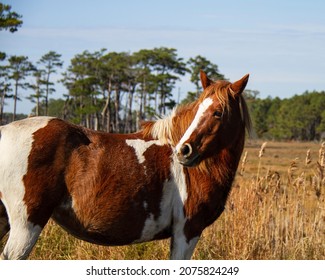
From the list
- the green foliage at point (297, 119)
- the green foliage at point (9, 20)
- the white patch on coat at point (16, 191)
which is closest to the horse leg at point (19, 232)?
the white patch on coat at point (16, 191)

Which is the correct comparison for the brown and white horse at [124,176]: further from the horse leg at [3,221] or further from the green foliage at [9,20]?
the green foliage at [9,20]

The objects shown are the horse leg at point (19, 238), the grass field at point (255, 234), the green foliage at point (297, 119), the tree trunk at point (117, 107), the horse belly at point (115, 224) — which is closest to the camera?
the horse leg at point (19, 238)

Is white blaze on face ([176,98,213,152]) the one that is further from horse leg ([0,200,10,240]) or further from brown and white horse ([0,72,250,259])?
horse leg ([0,200,10,240])

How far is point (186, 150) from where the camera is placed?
12.2 feet

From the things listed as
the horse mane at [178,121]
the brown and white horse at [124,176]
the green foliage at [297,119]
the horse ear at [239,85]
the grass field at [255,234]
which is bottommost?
the green foliage at [297,119]

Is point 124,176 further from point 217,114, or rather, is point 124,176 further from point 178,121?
point 217,114

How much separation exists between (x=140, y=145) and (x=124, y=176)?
33 centimetres

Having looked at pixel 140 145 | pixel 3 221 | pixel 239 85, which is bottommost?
pixel 3 221

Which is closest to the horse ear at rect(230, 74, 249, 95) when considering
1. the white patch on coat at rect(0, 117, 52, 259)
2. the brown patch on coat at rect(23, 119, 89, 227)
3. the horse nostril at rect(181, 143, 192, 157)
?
the horse nostril at rect(181, 143, 192, 157)

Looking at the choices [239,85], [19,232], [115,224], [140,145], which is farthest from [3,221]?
[239,85]

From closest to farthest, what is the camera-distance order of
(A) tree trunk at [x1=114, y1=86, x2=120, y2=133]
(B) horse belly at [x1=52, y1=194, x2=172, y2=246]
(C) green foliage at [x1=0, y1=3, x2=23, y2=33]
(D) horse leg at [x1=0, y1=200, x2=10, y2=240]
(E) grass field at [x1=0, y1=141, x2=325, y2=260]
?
1. (B) horse belly at [x1=52, y1=194, x2=172, y2=246]
2. (D) horse leg at [x1=0, y1=200, x2=10, y2=240]
3. (E) grass field at [x1=0, y1=141, x2=325, y2=260]
4. (C) green foliage at [x1=0, y1=3, x2=23, y2=33]
5. (A) tree trunk at [x1=114, y1=86, x2=120, y2=133]

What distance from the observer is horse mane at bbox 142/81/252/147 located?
13.1 ft

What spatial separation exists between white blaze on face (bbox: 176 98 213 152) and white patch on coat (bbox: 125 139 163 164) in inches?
11.4

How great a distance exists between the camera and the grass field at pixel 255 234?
5.55 meters
